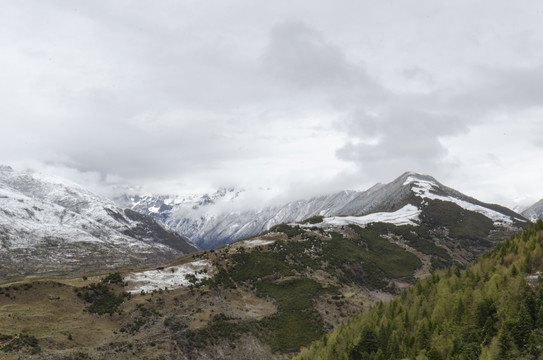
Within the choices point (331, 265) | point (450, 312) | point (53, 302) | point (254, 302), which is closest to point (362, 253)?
point (331, 265)

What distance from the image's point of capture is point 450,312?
63.1 m

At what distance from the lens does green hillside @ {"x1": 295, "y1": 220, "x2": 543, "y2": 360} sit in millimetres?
47188

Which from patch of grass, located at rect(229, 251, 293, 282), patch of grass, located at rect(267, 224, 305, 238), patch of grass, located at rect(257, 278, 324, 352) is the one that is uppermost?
patch of grass, located at rect(267, 224, 305, 238)

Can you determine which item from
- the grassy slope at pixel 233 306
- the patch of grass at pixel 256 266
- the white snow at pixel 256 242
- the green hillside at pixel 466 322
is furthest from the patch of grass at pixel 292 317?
the white snow at pixel 256 242

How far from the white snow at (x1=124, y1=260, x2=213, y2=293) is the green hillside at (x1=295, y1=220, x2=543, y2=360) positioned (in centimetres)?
5111

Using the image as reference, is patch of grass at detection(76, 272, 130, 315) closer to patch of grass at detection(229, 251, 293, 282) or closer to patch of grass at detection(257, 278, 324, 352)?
patch of grass at detection(257, 278, 324, 352)

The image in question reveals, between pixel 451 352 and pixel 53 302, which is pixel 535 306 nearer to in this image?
pixel 451 352

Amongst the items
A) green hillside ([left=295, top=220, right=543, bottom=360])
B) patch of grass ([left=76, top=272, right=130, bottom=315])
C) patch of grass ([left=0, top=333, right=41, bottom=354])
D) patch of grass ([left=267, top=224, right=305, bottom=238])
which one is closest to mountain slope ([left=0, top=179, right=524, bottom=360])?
patch of grass ([left=76, top=272, right=130, bottom=315])

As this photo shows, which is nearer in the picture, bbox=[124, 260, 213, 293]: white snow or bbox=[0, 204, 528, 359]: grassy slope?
bbox=[0, 204, 528, 359]: grassy slope

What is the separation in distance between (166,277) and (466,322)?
88477 mm

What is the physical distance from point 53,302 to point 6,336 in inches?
812

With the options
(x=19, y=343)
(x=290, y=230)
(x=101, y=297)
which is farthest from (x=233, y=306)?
(x=290, y=230)

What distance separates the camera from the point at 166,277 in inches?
4427

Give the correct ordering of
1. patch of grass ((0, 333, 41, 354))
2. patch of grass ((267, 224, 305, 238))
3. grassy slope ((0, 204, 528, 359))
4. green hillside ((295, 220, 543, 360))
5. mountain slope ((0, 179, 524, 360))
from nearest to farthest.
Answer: green hillside ((295, 220, 543, 360)) < patch of grass ((0, 333, 41, 354)) < grassy slope ((0, 204, 528, 359)) < mountain slope ((0, 179, 524, 360)) < patch of grass ((267, 224, 305, 238))
